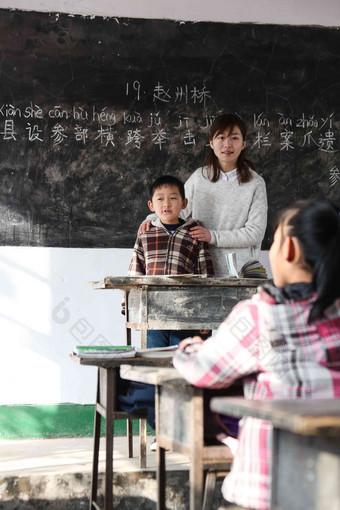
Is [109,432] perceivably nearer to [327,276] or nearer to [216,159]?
[327,276]

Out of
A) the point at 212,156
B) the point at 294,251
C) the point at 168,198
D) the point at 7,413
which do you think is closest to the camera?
the point at 294,251

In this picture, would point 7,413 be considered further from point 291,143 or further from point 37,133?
point 291,143

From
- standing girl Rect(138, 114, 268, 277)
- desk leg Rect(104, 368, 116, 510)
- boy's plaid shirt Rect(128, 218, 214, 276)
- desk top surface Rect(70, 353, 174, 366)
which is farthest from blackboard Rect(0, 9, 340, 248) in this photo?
desk top surface Rect(70, 353, 174, 366)

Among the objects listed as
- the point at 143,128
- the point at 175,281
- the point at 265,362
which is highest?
the point at 143,128

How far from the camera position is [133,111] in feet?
14.2

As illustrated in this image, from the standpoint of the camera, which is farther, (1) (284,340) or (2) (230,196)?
(2) (230,196)

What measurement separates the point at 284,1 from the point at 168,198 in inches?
69.8

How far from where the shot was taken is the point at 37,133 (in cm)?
427

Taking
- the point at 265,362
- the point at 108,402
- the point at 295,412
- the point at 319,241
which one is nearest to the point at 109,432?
the point at 108,402

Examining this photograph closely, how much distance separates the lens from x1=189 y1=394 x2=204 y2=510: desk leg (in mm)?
1669

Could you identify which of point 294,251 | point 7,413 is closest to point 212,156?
point 7,413

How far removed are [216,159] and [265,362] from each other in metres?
2.30

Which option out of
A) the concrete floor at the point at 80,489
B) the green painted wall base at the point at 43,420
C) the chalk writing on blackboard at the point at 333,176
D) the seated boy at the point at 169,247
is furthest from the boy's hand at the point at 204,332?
the chalk writing on blackboard at the point at 333,176

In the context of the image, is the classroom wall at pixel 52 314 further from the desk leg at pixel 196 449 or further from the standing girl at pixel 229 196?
the desk leg at pixel 196 449
